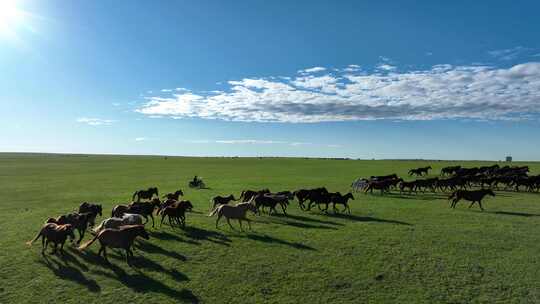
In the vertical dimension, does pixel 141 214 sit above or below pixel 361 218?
above

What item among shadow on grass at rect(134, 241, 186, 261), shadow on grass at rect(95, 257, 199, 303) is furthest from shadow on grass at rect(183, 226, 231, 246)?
shadow on grass at rect(95, 257, 199, 303)

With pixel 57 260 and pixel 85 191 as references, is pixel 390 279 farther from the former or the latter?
pixel 85 191

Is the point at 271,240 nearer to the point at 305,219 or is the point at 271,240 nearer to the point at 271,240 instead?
the point at 271,240

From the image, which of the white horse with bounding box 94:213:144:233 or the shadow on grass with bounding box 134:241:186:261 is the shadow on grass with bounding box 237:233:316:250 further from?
the white horse with bounding box 94:213:144:233

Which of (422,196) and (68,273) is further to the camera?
(422,196)

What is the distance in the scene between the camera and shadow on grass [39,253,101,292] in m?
9.45

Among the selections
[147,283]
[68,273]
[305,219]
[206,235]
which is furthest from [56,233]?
[305,219]

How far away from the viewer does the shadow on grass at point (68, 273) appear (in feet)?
31.0

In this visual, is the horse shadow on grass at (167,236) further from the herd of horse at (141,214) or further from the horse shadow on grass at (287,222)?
the horse shadow on grass at (287,222)

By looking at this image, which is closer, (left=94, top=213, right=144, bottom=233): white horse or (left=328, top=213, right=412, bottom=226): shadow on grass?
(left=94, top=213, right=144, bottom=233): white horse

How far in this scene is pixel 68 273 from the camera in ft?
33.8

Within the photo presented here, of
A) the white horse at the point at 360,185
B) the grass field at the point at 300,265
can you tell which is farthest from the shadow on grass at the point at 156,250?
the white horse at the point at 360,185

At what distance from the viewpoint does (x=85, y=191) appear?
30.5m

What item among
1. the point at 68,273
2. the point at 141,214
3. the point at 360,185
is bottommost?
the point at 68,273
